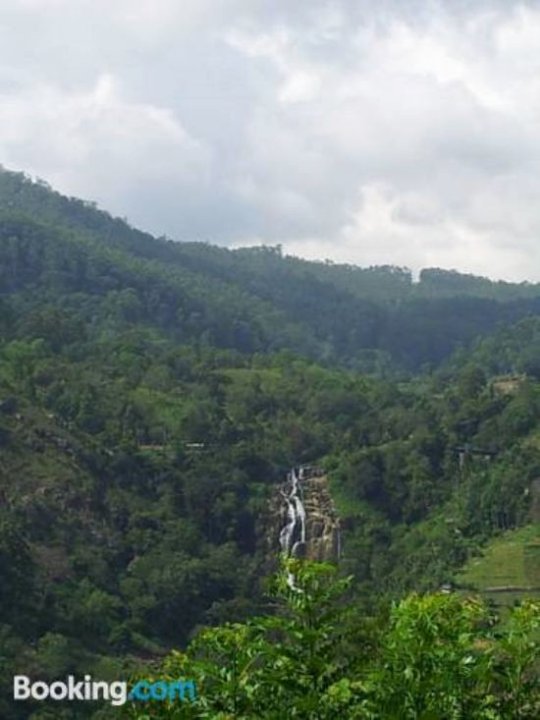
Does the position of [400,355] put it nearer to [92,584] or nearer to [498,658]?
[92,584]

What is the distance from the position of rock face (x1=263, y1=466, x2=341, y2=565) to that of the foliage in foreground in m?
63.2

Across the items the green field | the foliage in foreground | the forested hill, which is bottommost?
the green field

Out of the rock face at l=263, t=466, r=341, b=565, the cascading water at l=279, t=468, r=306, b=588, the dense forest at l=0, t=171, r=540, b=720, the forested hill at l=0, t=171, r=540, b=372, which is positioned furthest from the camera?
the forested hill at l=0, t=171, r=540, b=372

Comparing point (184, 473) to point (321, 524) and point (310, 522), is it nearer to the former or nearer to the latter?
point (310, 522)

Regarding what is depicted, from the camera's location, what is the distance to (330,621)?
35.3ft

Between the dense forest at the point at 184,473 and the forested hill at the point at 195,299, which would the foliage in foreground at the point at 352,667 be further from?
the forested hill at the point at 195,299

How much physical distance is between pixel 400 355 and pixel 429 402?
89378 mm

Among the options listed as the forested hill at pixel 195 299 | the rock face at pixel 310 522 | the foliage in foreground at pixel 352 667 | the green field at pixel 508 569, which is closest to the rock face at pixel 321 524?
the rock face at pixel 310 522

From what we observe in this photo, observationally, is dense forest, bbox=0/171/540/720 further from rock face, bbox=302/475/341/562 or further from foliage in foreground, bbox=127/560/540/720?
foliage in foreground, bbox=127/560/540/720

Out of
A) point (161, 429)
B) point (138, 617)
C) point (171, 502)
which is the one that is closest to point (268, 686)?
point (138, 617)

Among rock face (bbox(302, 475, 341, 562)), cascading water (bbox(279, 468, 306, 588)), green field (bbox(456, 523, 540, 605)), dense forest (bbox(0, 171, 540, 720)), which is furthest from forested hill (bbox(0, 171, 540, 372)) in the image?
green field (bbox(456, 523, 540, 605))

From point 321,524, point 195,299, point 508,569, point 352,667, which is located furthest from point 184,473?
point 352,667

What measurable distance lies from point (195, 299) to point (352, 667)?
432 ft

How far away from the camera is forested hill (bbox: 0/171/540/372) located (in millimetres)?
125875
